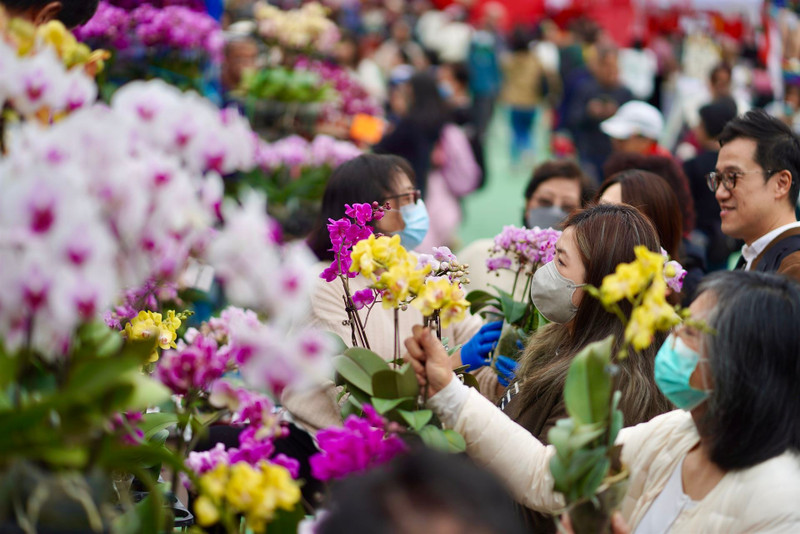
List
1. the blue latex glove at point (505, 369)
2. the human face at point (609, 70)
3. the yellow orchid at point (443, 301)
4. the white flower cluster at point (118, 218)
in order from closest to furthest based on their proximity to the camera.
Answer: the white flower cluster at point (118, 218) → the yellow orchid at point (443, 301) → the blue latex glove at point (505, 369) → the human face at point (609, 70)

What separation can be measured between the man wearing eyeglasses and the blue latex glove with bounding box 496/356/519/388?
95cm

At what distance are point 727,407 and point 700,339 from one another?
0.13 m

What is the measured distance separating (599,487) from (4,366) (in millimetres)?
919

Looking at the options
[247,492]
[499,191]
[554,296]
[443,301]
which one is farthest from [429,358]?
[499,191]

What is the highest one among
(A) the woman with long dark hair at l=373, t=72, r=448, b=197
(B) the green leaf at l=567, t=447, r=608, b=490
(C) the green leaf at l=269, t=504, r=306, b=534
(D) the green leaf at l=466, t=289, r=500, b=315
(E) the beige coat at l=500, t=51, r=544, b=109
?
(B) the green leaf at l=567, t=447, r=608, b=490

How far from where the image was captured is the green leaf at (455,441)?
5.67 feet

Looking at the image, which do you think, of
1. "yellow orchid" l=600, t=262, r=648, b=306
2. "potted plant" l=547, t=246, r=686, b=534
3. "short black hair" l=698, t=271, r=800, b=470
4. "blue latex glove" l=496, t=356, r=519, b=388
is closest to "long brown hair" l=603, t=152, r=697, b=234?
"blue latex glove" l=496, t=356, r=519, b=388

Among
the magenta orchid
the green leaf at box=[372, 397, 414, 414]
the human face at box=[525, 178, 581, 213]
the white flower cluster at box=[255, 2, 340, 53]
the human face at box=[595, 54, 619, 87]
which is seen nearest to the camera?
the magenta orchid

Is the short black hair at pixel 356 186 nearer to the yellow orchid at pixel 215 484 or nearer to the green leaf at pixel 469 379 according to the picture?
the green leaf at pixel 469 379

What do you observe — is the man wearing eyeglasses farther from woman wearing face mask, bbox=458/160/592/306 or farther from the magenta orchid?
the magenta orchid

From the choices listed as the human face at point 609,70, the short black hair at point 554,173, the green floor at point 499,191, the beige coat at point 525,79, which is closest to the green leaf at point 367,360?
the short black hair at point 554,173

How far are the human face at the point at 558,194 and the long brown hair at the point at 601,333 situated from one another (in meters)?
1.42

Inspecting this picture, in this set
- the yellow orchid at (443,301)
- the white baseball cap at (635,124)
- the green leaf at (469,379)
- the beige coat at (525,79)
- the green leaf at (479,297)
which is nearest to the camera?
the yellow orchid at (443,301)

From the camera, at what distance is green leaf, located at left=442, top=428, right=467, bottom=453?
68.0 inches
